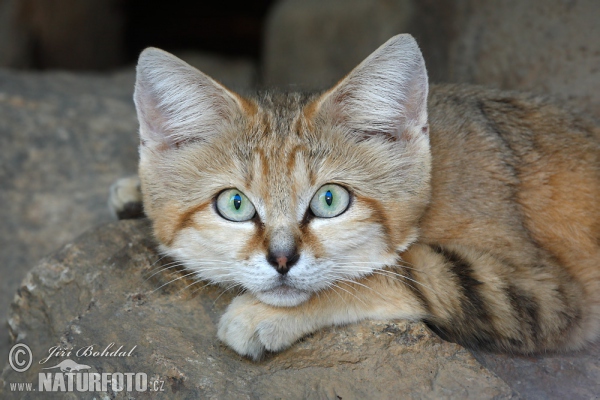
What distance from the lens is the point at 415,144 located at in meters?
2.48

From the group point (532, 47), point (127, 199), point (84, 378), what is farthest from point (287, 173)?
point (532, 47)

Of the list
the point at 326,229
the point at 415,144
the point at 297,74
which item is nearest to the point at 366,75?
the point at 415,144

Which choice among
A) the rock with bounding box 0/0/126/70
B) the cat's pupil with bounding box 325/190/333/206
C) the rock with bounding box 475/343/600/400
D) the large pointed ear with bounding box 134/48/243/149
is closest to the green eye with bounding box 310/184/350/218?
the cat's pupil with bounding box 325/190/333/206

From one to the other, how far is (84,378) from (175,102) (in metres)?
1.03

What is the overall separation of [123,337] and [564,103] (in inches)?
86.8

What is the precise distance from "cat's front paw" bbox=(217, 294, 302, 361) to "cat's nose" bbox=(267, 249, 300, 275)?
0.19 metres

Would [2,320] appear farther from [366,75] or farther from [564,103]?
[564,103]

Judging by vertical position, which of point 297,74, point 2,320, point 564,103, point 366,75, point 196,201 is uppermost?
point 366,75

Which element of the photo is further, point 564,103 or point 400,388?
point 564,103

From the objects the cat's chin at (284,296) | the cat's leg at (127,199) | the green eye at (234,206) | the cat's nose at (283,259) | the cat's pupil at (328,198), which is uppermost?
the cat's pupil at (328,198)

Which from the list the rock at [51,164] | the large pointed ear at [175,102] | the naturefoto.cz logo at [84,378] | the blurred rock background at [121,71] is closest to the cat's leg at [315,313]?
the naturefoto.cz logo at [84,378]

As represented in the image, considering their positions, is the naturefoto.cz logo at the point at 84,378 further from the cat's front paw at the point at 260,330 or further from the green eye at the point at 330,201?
the green eye at the point at 330,201

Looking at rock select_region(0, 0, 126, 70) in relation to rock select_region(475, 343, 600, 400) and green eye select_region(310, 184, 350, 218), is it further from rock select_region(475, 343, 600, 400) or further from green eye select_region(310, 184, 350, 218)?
rock select_region(475, 343, 600, 400)

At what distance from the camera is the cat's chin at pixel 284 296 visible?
7.23ft
